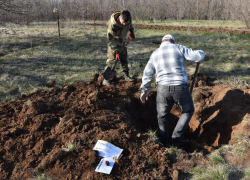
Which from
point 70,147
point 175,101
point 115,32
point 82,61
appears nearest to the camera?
point 70,147

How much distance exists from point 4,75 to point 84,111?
4406 millimetres

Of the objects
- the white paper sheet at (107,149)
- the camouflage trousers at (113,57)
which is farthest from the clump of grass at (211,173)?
the camouflage trousers at (113,57)

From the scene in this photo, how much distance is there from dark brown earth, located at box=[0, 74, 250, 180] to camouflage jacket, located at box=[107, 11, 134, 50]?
1.14m

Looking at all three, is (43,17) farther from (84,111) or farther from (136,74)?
(84,111)

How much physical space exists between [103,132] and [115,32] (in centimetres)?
290

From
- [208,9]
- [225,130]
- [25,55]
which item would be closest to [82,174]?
[225,130]

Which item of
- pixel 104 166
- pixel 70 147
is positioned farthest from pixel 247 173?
pixel 70 147

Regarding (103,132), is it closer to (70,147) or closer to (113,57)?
(70,147)

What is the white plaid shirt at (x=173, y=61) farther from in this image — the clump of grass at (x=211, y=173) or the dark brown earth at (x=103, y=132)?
the clump of grass at (x=211, y=173)

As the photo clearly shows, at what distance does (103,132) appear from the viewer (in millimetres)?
3283

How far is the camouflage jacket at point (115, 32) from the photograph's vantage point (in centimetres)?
505

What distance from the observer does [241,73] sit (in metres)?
6.54

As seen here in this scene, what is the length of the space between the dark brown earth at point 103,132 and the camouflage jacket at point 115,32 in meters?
1.14

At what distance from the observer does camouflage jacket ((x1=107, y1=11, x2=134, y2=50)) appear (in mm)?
5055
